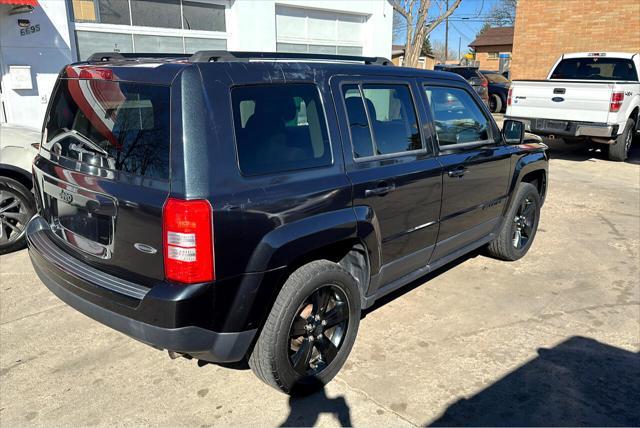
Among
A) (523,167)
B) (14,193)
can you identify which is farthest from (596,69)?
(14,193)

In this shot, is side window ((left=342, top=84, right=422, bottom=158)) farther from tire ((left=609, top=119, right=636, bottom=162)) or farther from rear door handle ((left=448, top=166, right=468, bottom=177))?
tire ((left=609, top=119, right=636, bottom=162))

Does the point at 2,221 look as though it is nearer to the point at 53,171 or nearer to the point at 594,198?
the point at 53,171

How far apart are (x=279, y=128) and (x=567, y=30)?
18.4 metres

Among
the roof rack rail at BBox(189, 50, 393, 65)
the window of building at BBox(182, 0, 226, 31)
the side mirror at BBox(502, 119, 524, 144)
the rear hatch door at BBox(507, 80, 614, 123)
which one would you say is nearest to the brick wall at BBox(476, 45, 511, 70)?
the rear hatch door at BBox(507, 80, 614, 123)

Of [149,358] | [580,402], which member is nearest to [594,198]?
[580,402]

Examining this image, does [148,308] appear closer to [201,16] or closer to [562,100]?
[201,16]

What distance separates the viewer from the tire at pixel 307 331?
9.12ft

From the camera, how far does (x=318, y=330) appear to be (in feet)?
10.2

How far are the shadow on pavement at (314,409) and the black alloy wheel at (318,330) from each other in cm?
15

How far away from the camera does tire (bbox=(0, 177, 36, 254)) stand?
16.7ft

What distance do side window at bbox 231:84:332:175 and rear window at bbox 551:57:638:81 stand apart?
10442mm

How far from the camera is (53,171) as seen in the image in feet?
9.88

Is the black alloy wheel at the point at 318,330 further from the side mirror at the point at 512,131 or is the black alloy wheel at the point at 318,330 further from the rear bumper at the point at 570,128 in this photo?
the rear bumper at the point at 570,128

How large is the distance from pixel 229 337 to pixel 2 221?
145 inches
